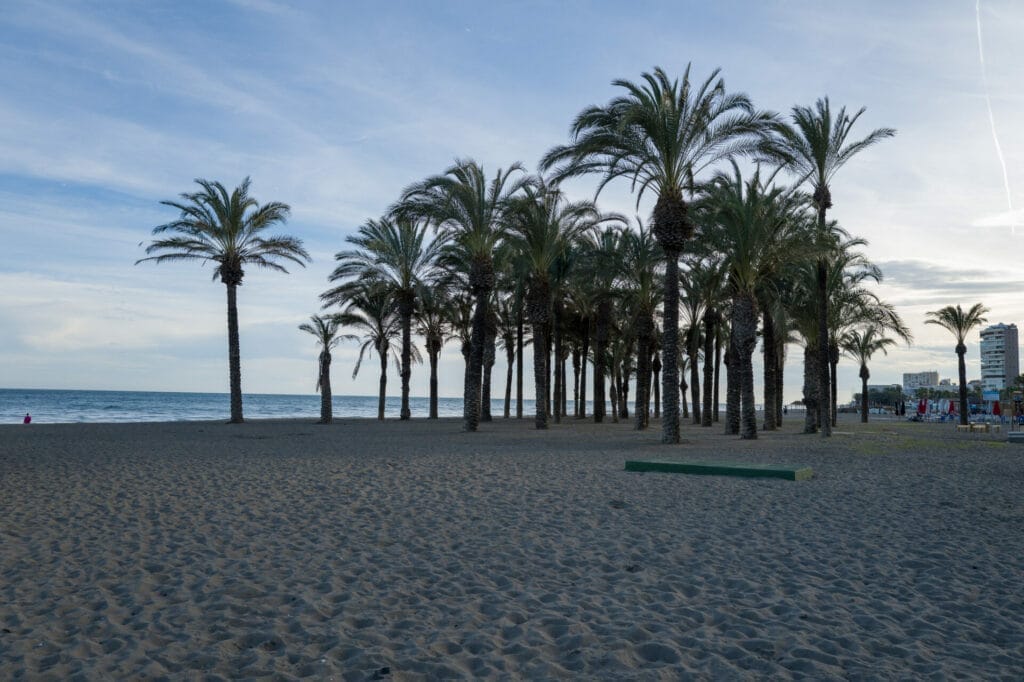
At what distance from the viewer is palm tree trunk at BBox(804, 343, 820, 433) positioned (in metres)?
28.2

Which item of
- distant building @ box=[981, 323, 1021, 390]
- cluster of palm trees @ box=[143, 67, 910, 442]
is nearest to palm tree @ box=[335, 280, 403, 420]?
cluster of palm trees @ box=[143, 67, 910, 442]

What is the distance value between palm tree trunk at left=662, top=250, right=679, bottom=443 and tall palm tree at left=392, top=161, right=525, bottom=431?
26.0 feet

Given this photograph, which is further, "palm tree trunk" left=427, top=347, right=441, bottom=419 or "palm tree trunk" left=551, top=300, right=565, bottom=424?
"palm tree trunk" left=427, top=347, right=441, bottom=419

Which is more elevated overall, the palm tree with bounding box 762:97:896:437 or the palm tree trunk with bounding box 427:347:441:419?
the palm tree with bounding box 762:97:896:437

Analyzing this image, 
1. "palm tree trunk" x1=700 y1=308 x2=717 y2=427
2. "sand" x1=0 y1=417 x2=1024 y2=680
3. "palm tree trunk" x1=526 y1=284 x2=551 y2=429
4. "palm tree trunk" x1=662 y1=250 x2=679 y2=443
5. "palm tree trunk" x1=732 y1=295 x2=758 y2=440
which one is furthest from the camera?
"palm tree trunk" x1=700 y1=308 x2=717 y2=427

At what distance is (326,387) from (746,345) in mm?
21854

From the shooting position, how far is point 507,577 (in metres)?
6.12

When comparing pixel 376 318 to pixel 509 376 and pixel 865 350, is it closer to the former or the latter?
pixel 509 376

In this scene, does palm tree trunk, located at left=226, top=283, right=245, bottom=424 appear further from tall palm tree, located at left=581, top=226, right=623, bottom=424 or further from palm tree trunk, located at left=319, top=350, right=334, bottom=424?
tall palm tree, located at left=581, top=226, right=623, bottom=424

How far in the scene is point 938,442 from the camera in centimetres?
2336

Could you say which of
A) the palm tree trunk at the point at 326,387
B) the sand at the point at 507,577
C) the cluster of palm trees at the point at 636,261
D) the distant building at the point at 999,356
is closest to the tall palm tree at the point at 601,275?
the cluster of palm trees at the point at 636,261

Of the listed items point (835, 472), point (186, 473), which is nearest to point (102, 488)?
point (186, 473)

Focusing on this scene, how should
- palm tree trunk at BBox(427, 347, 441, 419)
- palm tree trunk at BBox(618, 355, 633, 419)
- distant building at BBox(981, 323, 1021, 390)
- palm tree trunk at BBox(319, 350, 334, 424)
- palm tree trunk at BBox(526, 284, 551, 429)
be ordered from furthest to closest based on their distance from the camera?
distant building at BBox(981, 323, 1021, 390) < palm tree trunk at BBox(618, 355, 633, 419) < palm tree trunk at BBox(427, 347, 441, 419) < palm tree trunk at BBox(319, 350, 334, 424) < palm tree trunk at BBox(526, 284, 551, 429)

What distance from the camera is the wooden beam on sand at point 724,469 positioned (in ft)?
41.0
